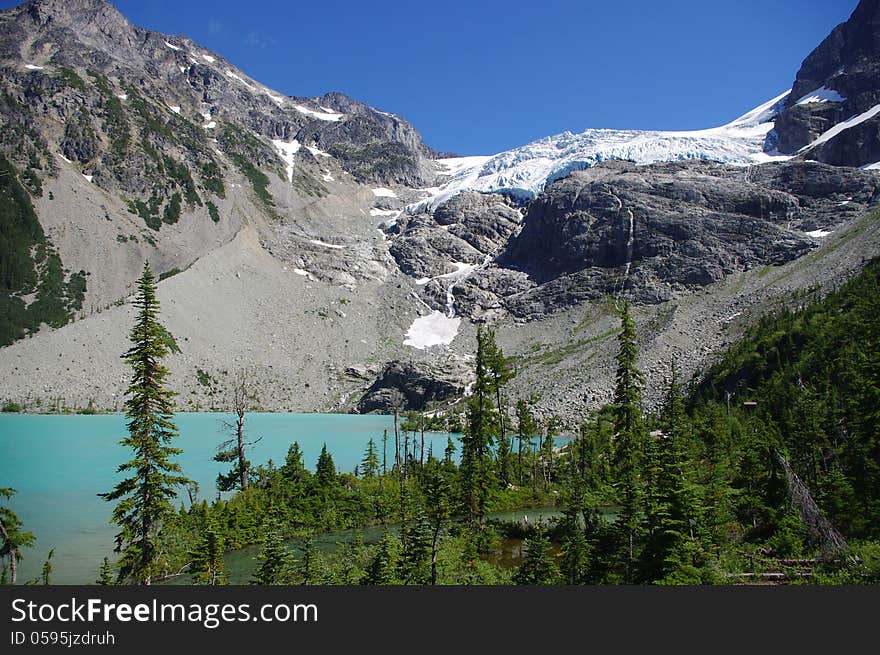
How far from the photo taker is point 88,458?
56062mm

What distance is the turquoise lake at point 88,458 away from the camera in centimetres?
2745

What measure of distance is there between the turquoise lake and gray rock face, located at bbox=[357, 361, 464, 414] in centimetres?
630

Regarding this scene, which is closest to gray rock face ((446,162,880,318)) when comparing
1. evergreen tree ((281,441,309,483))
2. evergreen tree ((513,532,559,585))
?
evergreen tree ((281,441,309,483))

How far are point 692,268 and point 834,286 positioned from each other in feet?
198

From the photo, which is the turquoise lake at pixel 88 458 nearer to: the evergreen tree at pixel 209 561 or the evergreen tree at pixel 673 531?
the evergreen tree at pixel 209 561

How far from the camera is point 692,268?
145m

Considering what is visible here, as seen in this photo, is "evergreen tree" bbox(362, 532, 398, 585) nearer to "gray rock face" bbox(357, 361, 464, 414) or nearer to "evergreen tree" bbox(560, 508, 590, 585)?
"evergreen tree" bbox(560, 508, 590, 585)

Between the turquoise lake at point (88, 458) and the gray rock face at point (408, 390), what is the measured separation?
6300 millimetres

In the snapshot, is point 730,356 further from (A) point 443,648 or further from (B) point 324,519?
(A) point 443,648

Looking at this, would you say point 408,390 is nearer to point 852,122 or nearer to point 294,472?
point 294,472

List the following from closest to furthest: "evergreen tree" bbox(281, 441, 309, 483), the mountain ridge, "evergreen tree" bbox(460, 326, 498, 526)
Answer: "evergreen tree" bbox(460, 326, 498, 526) → "evergreen tree" bbox(281, 441, 309, 483) → the mountain ridge

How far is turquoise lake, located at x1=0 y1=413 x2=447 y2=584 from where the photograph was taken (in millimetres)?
27453

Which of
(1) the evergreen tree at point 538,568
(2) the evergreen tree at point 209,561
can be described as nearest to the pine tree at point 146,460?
(2) the evergreen tree at point 209,561

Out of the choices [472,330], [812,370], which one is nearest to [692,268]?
[472,330]
